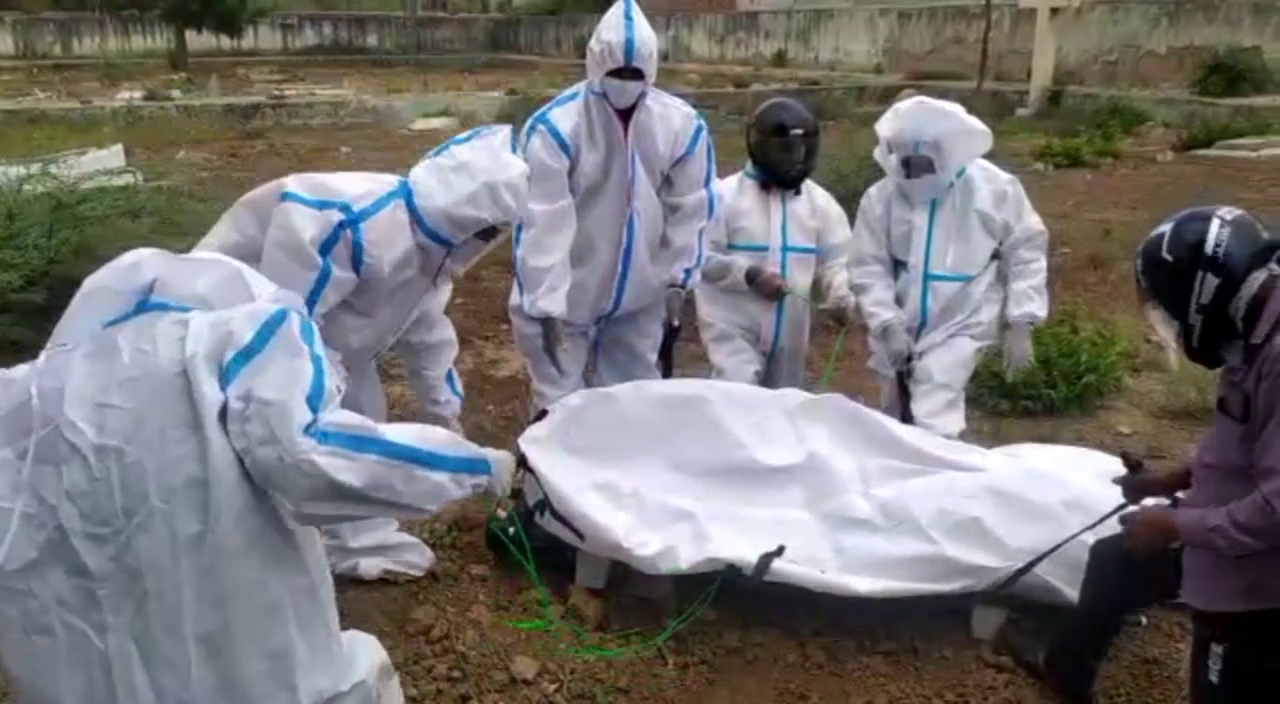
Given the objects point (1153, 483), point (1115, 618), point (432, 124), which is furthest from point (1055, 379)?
point (432, 124)

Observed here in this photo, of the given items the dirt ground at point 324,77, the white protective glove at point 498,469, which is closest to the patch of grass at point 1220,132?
the dirt ground at point 324,77

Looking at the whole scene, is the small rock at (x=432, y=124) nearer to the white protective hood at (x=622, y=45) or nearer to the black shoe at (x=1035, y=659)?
the white protective hood at (x=622, y=45)

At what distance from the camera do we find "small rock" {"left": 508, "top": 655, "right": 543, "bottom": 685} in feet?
11.4

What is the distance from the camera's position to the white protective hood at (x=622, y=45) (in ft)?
14.7

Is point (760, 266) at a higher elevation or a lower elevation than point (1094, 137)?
higher

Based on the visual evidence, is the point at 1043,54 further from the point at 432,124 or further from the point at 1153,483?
the point at 1153,483

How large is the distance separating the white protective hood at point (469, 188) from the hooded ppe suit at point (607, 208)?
2.84 feet

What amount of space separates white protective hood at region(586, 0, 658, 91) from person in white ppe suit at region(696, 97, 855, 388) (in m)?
0.47

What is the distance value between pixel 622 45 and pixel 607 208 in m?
0.57

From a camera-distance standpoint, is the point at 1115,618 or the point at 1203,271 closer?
the point at 1203,271

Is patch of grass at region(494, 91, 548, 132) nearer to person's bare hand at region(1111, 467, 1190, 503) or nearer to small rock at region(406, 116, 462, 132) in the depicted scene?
small rock at region(406, 116, 462, 132)

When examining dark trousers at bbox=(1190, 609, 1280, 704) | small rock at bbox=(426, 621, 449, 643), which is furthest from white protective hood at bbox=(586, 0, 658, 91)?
dark trousers at bbox=(1190, 609, 1280, 704)

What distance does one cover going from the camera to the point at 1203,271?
2312mm

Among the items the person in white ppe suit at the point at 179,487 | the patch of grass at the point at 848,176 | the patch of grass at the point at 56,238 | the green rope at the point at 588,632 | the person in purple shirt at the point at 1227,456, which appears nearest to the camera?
the person in white ppe suit at the point at 179,487
